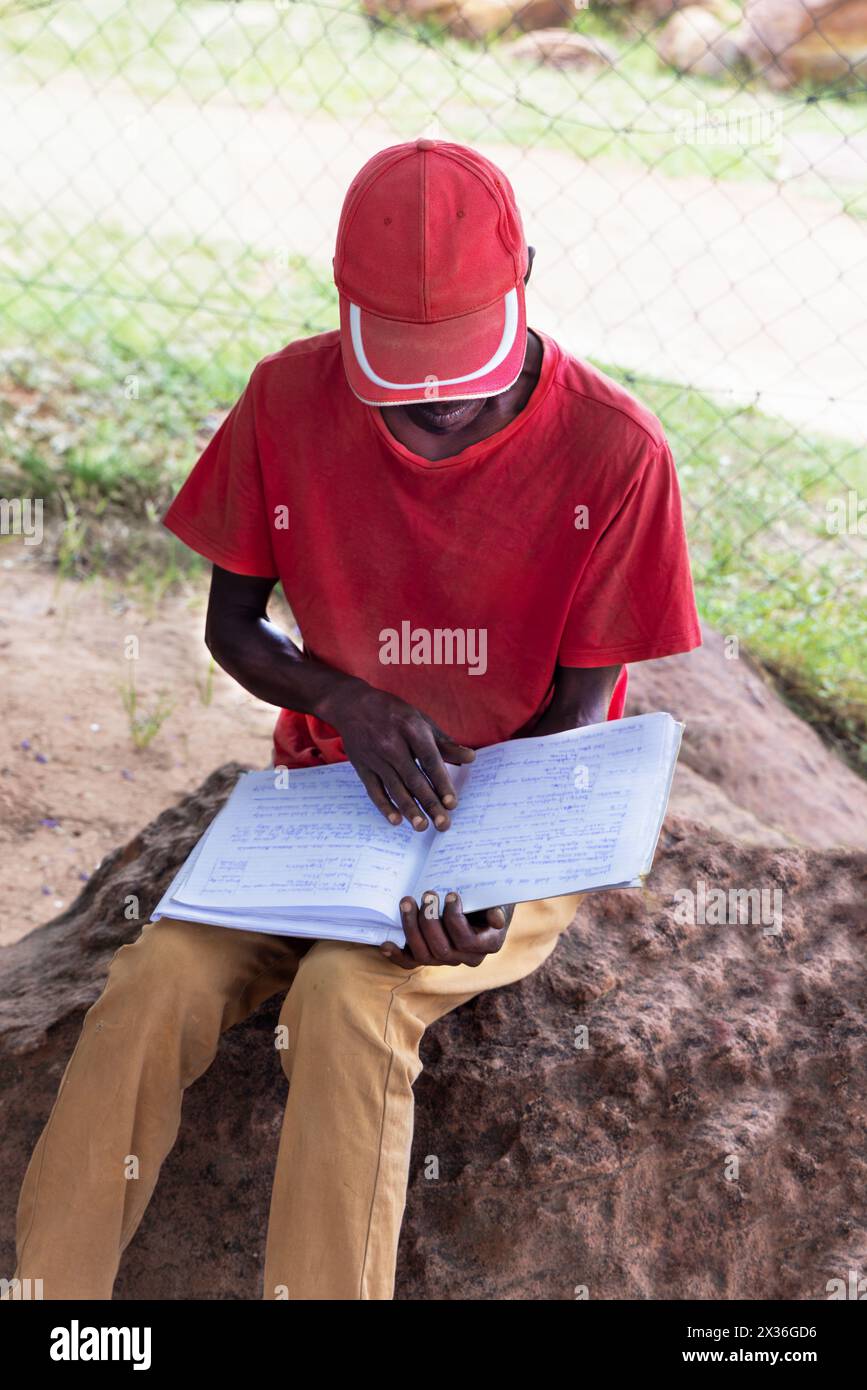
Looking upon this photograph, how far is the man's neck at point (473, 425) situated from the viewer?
2166 millimetres

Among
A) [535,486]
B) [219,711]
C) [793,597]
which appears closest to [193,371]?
[219,711]

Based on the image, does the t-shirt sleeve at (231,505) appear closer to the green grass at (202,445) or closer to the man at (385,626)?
the man at (385,626)

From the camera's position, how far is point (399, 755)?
206cm

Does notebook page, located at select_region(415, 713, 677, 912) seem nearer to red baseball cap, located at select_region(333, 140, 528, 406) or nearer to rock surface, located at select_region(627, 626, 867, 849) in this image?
red baseball cap, located at select_region(333, 140, 528, 406)

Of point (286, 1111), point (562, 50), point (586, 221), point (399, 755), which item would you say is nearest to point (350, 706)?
point (399, 755)

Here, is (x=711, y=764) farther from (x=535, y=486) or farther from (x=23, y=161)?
(x=23, y=161)

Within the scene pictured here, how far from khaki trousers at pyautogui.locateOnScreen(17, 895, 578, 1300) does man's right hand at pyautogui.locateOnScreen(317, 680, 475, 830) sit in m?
0.22

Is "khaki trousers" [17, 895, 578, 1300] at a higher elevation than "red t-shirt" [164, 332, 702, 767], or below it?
below

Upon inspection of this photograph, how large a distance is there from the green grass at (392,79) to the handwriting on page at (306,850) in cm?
531

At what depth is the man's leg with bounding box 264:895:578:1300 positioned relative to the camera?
1.76 meters

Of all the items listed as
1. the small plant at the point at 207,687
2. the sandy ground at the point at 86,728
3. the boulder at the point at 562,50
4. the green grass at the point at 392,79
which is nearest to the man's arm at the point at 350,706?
the sandy ground at the point at 86,728

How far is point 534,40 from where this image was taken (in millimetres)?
8141

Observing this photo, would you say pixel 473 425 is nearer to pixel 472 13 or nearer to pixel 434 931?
pixel 434 931

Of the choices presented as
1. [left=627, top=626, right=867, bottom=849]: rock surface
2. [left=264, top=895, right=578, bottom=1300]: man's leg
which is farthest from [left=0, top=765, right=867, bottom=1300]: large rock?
[left=627, top=626, right=867, bottom=849]: rock surface
